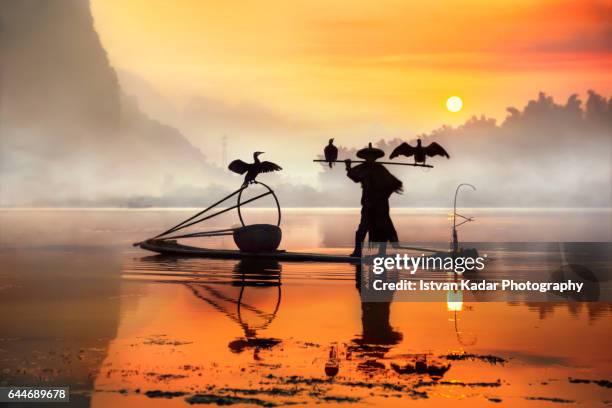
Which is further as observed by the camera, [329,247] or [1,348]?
[329,247]

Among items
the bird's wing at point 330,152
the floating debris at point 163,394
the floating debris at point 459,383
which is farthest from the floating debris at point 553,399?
the bird's wing at point 330,152

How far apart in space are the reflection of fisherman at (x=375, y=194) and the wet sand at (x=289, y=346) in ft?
13.7

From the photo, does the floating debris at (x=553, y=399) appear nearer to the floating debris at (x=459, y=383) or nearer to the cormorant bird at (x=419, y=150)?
the floating debris at (x=459, y=383)

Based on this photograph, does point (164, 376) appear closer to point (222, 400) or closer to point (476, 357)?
point (222, 400)

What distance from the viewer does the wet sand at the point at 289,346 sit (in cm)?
1264

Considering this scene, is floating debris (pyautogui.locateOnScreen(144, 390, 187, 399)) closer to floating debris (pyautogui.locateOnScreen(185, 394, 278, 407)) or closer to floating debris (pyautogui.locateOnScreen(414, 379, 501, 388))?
floating debris (pyautogui.locateOnScreen(185, 394, 278, 407))

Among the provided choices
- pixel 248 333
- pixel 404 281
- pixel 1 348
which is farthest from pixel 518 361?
pixel 404 281

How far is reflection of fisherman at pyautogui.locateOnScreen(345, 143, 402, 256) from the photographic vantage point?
3059cm

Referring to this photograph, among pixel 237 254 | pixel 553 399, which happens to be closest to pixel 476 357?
pixel 553 399

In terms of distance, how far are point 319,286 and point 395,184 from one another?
6371mm

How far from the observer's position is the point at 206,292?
78.6 ft

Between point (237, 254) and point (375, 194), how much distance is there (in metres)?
5.91

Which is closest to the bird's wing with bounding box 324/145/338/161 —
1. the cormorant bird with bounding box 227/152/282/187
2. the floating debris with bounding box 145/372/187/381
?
the cormorant bird with bounding box 227/152/282/187

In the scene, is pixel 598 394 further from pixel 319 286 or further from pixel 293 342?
pixel 319 286
